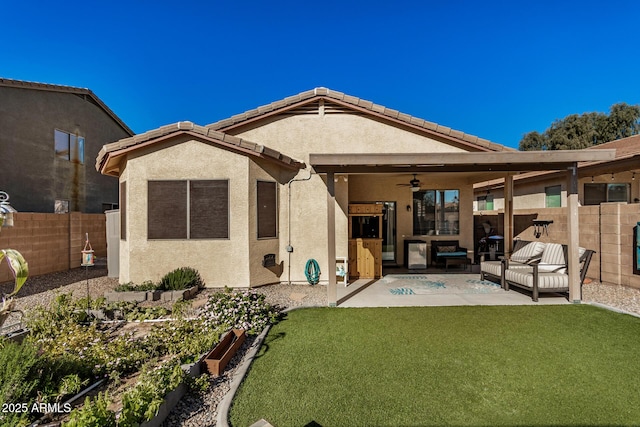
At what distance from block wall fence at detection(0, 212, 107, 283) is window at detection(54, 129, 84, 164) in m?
5.72

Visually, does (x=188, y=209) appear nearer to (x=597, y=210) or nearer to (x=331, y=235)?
(x=331, y=235)

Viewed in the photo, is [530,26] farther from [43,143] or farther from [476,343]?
[43,143]

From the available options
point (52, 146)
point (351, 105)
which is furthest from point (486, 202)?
point (52, 146)

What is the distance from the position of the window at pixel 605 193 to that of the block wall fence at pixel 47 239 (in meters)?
20.6

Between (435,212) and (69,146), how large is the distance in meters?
18.3

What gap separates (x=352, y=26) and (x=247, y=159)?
53.1ft

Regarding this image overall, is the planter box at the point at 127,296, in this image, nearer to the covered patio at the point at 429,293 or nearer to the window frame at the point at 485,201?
the covered patio at the point at 429,293

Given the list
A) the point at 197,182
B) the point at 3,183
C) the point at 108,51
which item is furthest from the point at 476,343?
the point at 108,51

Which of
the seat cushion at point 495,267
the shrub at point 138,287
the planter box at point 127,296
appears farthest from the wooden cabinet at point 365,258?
the planter box at point 127,296

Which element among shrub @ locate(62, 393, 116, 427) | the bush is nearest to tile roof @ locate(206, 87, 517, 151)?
the bush

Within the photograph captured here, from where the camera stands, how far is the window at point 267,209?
868 centimetres

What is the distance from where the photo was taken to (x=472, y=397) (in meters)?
3.54

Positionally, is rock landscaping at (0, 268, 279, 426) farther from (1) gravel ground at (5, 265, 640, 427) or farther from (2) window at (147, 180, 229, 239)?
(2) window at (147, 180, 229, 239)

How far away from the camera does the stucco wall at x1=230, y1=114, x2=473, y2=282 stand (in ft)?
30.8
